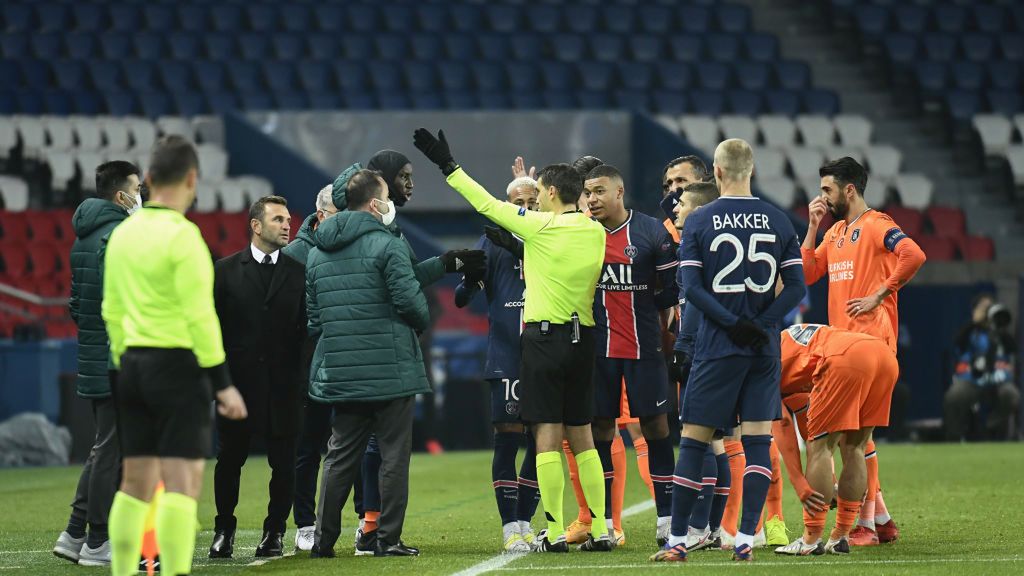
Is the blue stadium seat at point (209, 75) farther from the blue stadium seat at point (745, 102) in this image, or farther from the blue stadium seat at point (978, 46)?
the blue stadium seat at point (978, 46)

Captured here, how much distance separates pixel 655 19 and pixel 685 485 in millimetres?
18748

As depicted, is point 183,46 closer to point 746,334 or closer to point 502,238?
point 502,238

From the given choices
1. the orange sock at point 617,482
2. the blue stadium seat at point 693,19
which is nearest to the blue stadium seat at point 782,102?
the blue stadium seat at point 693,19

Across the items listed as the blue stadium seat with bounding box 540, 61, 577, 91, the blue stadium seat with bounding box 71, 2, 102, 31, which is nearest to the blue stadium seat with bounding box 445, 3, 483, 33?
the blue stadium seat with bounding box 540, 61, 577, 91

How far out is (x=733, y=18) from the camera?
2497 cm

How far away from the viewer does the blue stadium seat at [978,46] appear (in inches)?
972

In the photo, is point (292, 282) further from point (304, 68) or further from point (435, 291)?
point (304, 68)

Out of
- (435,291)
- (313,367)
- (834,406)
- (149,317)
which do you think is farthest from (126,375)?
(435,291)

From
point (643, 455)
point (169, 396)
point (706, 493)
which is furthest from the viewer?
point (643, 455)

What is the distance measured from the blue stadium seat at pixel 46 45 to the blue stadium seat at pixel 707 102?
32.4 ft

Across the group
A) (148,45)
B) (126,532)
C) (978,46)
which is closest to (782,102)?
(978,46)

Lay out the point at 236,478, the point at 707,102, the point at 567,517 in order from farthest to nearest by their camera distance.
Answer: the point at 707,102, the point at 567,517, the point at 236,478

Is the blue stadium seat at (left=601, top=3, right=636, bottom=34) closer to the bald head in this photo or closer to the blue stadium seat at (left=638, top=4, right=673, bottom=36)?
the blue stadium seat at (left=638, top=4, right=673, bottom=36)

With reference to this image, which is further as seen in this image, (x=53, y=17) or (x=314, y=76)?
(x=53, y=17)
